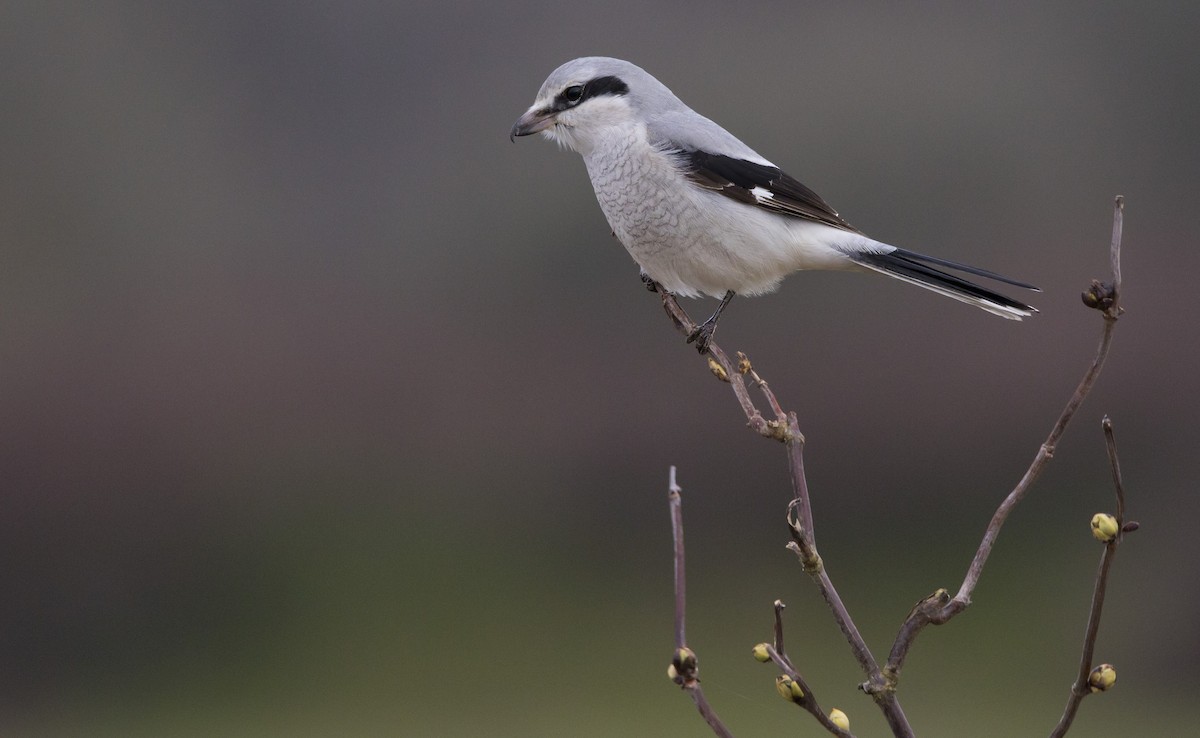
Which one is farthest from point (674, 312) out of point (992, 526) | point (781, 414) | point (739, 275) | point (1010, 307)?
point (992, 526)

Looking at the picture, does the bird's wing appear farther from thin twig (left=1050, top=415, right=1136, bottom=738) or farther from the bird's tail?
thin twig (left=1050, top=415, right=1136, bottom=738)

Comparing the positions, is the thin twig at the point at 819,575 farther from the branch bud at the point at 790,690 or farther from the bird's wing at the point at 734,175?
the bird's wing at the point at 734,175

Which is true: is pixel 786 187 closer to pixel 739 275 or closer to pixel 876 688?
pixel 739 275

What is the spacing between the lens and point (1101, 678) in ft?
2.61

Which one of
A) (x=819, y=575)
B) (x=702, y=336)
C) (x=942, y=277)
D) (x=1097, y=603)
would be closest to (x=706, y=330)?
(x=702, y=336)

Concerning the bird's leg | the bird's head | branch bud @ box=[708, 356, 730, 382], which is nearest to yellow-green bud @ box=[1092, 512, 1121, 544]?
branch bud @ box=[708, 356, 730, 382]

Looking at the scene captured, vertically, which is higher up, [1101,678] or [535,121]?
[535,121]

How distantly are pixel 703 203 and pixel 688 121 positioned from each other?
22 cm

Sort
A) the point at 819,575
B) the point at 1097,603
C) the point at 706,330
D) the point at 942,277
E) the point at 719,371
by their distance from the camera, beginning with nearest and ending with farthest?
the point at 1097,603, the point at 819,575, the point at 719,371, the point at 942,277, the point at 706,330

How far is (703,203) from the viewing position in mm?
1883

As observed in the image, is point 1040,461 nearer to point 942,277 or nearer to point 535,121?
point 942,277

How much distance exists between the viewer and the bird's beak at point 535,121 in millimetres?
1887

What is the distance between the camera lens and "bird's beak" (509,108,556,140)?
189 cm

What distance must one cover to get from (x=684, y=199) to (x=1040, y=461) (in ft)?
3.75
